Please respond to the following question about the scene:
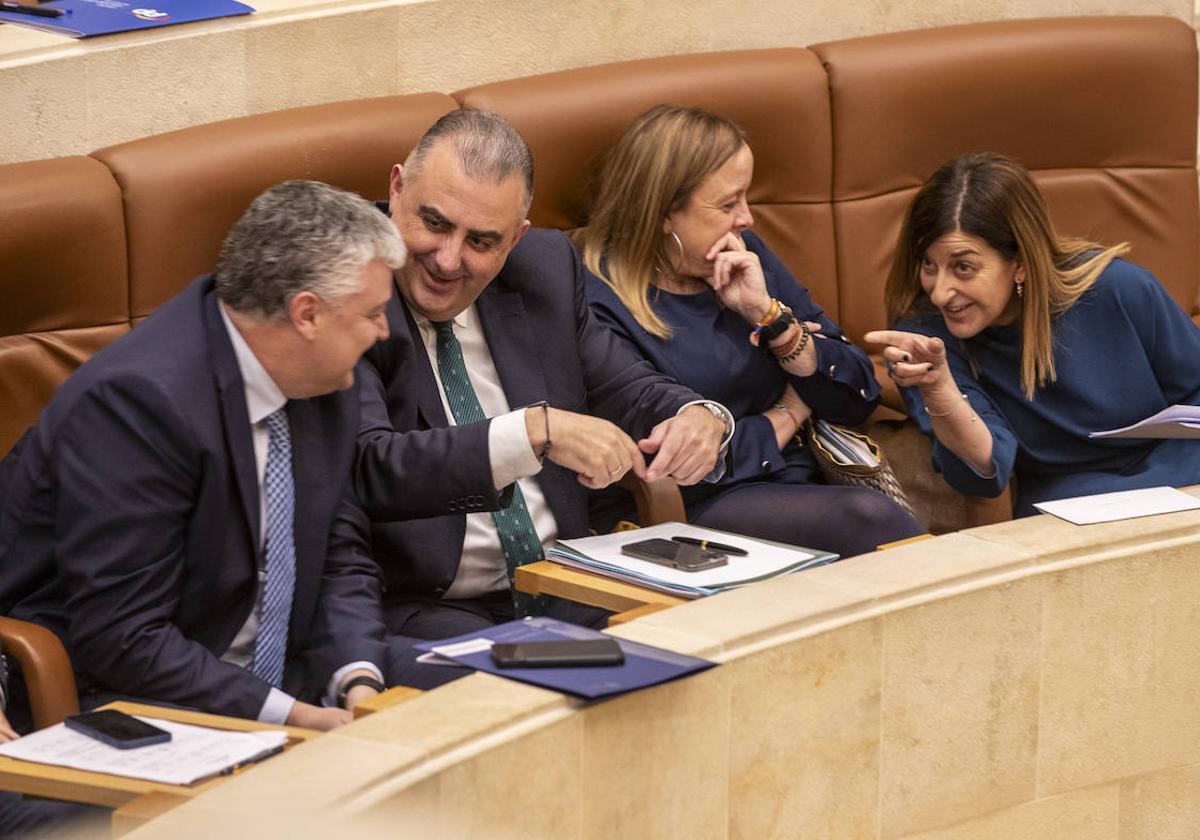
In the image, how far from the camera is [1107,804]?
281 cm

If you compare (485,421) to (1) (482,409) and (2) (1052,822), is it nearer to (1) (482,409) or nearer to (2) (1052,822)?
(1) (482,409)

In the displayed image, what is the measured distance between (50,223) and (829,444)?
1.57 meters

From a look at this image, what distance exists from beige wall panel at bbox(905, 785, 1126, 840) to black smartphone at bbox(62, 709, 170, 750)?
1160 mm

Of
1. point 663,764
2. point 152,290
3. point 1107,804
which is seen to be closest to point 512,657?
point 663,764

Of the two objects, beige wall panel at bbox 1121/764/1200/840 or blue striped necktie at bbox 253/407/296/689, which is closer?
blue striped necktie at bbox 253/407/296/689

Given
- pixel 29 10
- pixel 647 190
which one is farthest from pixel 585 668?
pixel 29 10

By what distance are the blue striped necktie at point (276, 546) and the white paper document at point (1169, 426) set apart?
5.44ft

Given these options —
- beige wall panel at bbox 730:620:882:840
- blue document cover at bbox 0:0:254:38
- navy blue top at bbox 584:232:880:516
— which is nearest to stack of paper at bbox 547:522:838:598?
beige wall panel at bbox 730:620:882:840

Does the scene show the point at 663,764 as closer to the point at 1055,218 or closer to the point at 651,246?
the point at 651,246

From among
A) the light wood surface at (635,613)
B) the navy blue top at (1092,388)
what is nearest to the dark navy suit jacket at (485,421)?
the light wood surface at (635,613)

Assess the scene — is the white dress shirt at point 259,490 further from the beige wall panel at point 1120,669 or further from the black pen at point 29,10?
the black pen at point 29,10

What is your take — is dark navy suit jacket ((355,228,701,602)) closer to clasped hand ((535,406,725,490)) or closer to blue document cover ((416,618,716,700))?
clasped hand ((535,406,725,490))

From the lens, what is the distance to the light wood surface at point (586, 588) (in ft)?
8.49

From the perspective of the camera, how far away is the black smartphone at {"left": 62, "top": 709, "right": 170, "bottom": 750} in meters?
2.01
